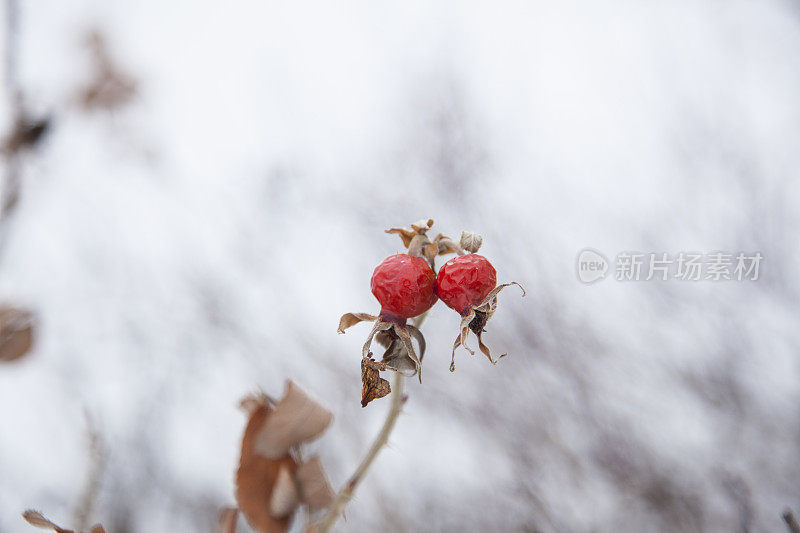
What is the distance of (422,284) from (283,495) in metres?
0.29

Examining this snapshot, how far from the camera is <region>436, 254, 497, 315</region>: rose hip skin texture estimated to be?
629mm

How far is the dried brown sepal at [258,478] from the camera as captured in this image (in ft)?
1.59

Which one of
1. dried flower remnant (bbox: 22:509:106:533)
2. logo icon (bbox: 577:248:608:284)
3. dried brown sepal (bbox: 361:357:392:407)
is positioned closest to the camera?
dried flower remnant (bbox: 22:509:106:533)

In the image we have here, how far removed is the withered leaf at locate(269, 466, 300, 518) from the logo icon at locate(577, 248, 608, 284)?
67.7 inches

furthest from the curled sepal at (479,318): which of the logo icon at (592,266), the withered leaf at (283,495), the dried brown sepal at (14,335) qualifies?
the logo icon at (592,266)

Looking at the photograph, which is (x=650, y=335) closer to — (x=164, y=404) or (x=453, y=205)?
(x=453, y=205)

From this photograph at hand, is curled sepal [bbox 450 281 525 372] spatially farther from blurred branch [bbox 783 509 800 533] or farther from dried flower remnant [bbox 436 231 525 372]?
blurred branch [bbox 783 509 800 533]

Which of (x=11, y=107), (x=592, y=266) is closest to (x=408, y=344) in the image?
(x=11, y=107)

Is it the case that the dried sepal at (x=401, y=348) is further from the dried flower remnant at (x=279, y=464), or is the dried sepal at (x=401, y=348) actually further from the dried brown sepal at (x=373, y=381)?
the dried flower remnant at (x=279, y=464)

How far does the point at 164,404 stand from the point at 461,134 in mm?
1956

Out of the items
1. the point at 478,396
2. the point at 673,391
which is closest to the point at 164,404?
the point at 478,396

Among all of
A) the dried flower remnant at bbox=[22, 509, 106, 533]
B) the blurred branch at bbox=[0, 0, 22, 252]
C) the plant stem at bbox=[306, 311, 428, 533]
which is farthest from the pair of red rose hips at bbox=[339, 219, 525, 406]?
the blurred branch at bbox=[0, 0, 22, 252]

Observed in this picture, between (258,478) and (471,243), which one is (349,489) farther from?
(471,243)

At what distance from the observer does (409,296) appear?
2.08 feet
